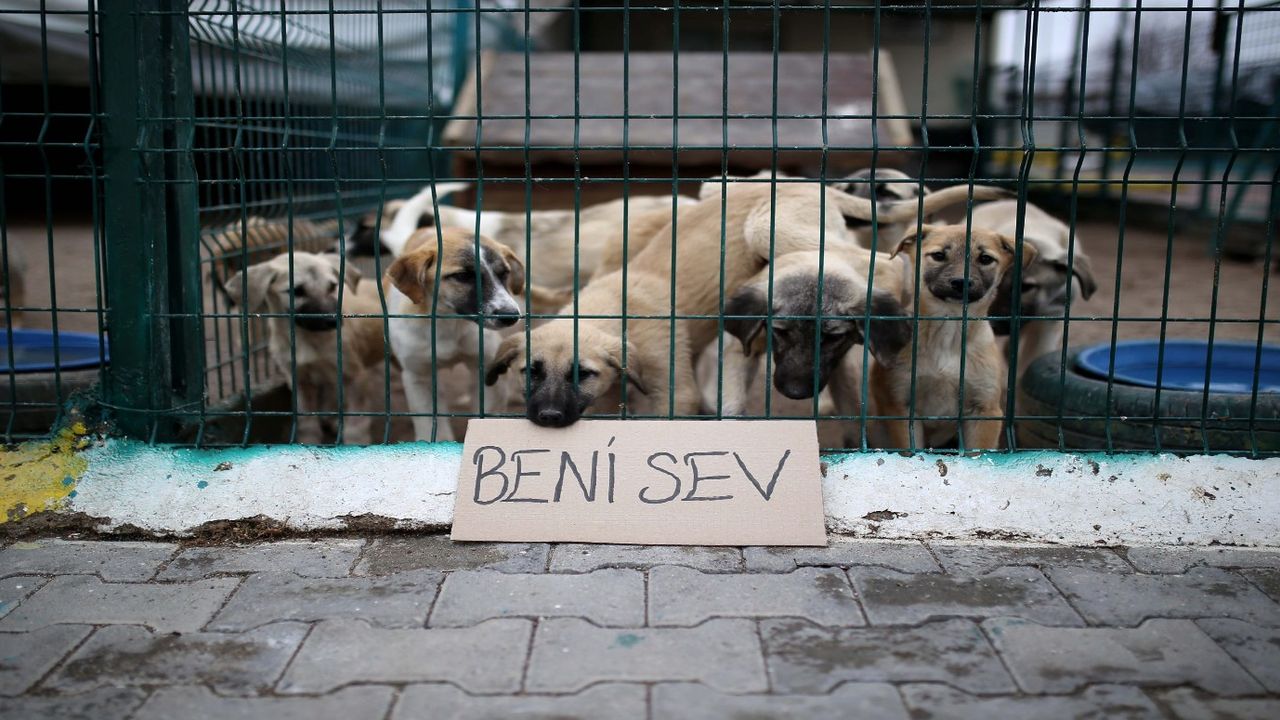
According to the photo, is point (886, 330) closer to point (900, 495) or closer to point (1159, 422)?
point (900, 495)

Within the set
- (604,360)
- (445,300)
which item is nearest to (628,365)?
(604,360)

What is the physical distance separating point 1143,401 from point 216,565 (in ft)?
9.95

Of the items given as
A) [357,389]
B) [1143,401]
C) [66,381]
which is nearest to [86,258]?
[357,389]

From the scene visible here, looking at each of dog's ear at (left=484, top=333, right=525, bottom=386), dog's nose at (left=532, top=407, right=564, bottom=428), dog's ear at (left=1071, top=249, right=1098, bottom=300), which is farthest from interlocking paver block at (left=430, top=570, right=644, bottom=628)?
dog's ear at (left=1071, top=249, right=1098, bottom=300)

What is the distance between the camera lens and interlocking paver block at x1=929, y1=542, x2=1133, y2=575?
3223 mm

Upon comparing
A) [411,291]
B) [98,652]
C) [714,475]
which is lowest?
[98,652]

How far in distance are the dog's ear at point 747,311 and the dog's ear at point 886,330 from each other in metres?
0.39

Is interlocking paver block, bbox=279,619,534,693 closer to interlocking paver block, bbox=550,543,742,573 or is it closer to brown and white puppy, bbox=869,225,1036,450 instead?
interlocking paver block, bbox=550,543,742,573

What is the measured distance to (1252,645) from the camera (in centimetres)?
274

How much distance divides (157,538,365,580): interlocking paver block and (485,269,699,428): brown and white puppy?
0.74 m

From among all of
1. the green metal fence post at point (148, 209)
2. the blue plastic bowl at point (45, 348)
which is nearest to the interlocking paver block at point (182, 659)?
Answer: the green metal fence post at point (148, 209)

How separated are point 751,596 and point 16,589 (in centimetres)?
199

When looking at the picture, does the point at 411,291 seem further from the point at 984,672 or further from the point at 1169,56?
the point at 1169,56

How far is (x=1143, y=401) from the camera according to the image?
3.89m
